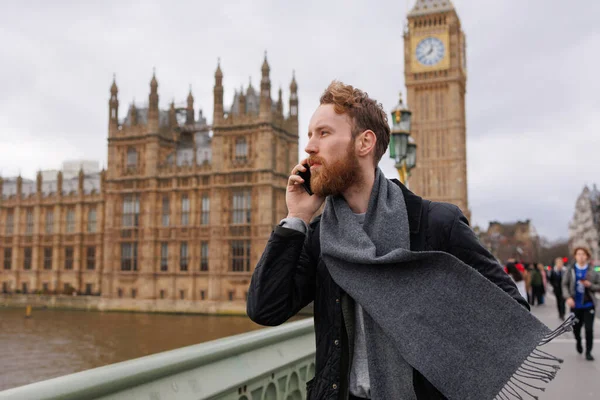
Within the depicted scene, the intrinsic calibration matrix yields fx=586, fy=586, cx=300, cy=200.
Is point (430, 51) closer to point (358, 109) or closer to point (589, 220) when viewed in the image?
point (589, 220)

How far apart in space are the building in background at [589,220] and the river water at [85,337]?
4613 centimetres

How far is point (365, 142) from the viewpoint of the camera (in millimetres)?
2031

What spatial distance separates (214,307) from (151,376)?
34454 millimetres

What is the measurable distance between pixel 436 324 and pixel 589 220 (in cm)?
7998

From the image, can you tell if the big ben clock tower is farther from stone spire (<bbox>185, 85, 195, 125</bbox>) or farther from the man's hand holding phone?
the man's hand holding phone

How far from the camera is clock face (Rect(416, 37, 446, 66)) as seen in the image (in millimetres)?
54688

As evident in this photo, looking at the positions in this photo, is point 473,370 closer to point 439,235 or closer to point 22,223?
point 439,235

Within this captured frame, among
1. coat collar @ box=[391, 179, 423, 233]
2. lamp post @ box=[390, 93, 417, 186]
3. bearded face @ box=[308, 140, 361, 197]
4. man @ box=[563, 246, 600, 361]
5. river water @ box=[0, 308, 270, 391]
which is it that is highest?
lamp post @ box=[390, 93, 417, 186]

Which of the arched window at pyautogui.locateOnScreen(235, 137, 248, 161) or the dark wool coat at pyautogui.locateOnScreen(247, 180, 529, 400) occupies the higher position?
the arched window at pyautogui.locateOnScreen(235, 137, 248, 161)

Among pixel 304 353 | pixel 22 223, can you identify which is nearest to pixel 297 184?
pixel 304 353

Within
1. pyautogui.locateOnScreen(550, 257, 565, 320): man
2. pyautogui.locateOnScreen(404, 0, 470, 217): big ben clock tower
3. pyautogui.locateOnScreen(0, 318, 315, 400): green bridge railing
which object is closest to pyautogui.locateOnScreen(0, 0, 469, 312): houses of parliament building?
pyautogui.locateOnScreen(404, 0, 470, 217): big ben clock tower

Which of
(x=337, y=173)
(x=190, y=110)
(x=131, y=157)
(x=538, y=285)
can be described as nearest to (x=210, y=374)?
(x=337, y=173)

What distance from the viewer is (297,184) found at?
2.17 meters

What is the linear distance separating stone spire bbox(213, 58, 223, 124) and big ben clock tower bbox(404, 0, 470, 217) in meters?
22.4
